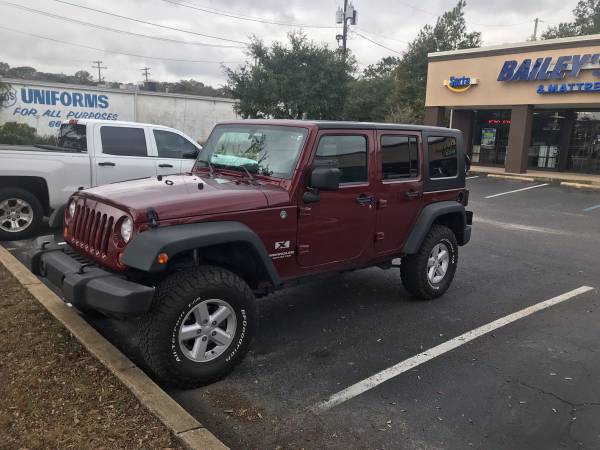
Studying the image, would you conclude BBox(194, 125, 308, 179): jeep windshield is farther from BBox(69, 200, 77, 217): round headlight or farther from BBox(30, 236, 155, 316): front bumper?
BBox(30, 236, 155, 316): front bumper

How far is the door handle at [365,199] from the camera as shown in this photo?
459 centimetres

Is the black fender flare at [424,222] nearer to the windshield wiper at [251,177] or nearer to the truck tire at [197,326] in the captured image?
the windshield wiper at [251,177]

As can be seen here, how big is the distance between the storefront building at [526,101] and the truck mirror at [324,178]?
Answer: 57.7 feet

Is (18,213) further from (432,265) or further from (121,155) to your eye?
(432,265)

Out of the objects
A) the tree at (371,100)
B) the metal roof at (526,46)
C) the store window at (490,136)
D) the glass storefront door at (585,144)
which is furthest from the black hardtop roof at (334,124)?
the tree at (371,100)

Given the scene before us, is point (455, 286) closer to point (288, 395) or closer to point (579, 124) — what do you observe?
point (288, 395)

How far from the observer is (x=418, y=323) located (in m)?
4.98

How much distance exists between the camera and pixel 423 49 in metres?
36.3

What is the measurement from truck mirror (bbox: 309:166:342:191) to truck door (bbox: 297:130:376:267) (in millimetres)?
225

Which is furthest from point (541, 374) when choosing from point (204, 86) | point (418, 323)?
point (204, 86)

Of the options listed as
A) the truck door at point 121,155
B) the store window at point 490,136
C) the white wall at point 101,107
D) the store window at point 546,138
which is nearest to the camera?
the truck door at point 121,155

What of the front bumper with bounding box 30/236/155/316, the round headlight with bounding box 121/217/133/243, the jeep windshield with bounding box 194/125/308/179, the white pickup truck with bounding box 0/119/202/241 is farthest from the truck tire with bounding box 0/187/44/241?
the round headlight with bounding box 121/217/133/243

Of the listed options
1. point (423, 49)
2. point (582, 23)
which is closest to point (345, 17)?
point (423, 49)

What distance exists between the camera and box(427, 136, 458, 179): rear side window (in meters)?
5.46
